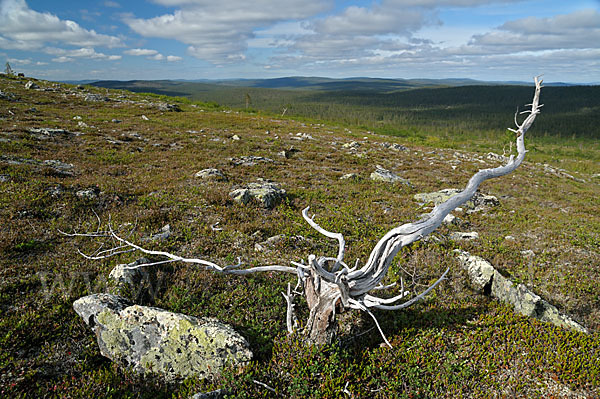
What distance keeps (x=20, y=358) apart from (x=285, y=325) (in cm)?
437

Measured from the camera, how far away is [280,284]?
7.07 m

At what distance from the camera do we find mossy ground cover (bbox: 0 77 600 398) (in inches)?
187

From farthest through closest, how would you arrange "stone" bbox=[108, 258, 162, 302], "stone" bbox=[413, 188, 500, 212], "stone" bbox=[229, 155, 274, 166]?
"stone" bbox=[229, 155, 274, 166]
"stone" bbox=[413, 188, 500, 212]
"stone" bbox=[108, 258, 162, 302]

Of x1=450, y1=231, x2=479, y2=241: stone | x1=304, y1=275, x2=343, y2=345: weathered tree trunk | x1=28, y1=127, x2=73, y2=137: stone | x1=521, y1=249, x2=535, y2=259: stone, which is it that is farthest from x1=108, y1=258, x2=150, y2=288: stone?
x1=28, y1=127, x2=73, y2=137: stone

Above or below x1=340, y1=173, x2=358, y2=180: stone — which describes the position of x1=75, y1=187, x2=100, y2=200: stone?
above

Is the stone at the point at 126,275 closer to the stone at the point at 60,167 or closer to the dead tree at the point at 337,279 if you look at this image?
the dead tree at the point at 337,279

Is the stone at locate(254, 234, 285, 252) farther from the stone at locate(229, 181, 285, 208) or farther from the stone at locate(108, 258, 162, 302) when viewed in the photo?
the stone at locate(229, 181, 285, 208)

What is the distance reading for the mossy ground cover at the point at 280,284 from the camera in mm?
4738

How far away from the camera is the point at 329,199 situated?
14.3 metres

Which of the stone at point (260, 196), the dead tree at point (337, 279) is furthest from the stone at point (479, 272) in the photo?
the stone at point (260, 196)

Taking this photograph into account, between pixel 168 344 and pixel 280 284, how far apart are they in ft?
9.40

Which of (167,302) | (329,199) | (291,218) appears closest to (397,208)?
(329,199)

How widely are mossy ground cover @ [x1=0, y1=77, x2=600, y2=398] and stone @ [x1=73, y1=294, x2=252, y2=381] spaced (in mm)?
216

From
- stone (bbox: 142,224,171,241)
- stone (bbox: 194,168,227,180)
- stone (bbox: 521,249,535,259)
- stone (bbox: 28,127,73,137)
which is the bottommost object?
stone (bbox: 521,249,535,259)
